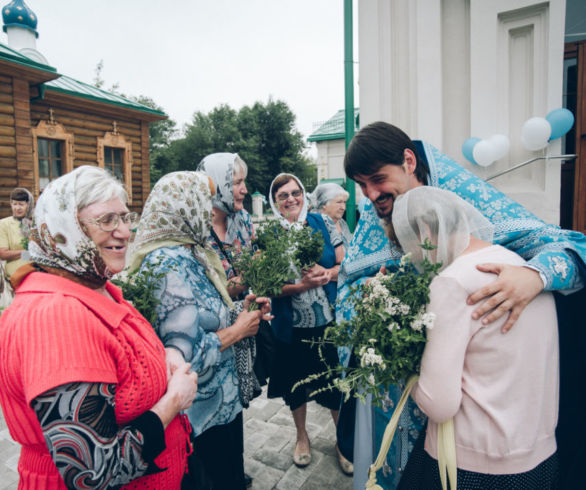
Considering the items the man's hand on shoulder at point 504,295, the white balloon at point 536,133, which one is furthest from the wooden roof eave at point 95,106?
the man's hand on shoulder at point 504,295

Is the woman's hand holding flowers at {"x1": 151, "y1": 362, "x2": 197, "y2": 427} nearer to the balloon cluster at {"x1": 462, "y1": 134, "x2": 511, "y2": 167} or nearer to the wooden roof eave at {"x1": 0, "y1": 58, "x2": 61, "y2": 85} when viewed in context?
the balloon cluster at {"x1": 462, "y1": 134, "x2": 511, "y2": 167}

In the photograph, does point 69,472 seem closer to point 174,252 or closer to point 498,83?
point 174,252

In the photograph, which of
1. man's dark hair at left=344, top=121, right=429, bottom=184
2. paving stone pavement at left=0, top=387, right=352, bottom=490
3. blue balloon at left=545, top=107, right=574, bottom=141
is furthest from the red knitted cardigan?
blue balloon at left=545, top=107, right=574, bottom=141

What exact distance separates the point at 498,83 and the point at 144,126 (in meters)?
14.3

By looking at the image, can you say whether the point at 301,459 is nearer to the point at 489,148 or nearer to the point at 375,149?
the point at 375,149

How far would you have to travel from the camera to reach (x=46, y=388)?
107cm

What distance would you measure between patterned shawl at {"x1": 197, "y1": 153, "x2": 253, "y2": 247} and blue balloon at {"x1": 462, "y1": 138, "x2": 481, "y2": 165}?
8.54 feet

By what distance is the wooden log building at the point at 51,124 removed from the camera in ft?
30.8

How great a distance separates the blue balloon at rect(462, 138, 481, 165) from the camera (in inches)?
156

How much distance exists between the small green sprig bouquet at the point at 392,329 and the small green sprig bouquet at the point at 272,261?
0.89 m

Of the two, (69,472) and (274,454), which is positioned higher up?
(69,472)

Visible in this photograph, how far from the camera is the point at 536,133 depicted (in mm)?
3555

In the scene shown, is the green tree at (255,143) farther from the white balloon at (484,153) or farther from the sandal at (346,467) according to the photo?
the sandal at (346,467)

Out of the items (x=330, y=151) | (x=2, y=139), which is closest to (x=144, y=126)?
(x=2, y=139)
